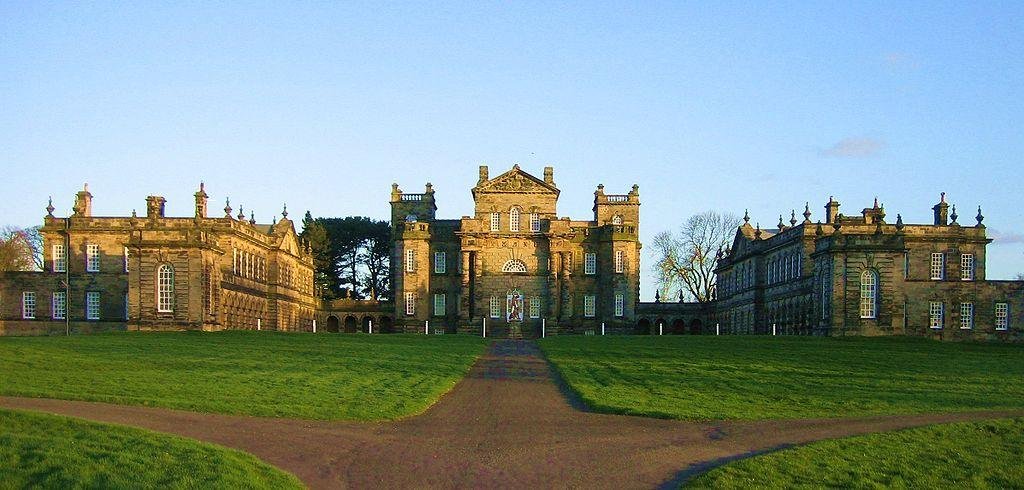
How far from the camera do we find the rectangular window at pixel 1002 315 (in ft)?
214

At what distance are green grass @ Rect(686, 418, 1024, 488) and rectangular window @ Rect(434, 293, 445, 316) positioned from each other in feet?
198

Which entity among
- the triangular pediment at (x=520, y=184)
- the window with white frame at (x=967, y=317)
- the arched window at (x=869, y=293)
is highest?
the triangular pediment at (x=520, y=184)

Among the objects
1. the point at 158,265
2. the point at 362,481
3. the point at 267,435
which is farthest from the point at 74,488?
the point at 158,265

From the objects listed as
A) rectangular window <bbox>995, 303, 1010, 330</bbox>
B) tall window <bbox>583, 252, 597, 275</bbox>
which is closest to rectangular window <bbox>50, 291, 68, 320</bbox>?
tall window <bbox>583, 252, 597, 275</bbox>

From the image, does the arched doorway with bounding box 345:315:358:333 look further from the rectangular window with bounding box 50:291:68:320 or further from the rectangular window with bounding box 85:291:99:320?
the rectangular window with bounding box 50:291:68:320

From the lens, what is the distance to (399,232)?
3159 inches

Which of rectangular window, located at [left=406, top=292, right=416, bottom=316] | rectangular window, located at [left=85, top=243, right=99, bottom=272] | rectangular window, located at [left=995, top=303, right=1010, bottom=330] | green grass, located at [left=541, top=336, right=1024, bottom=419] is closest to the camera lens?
green grass, located at [left=541, top=336, right=1024, bottom=419]

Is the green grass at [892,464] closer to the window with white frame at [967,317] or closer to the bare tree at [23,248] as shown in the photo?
the window with white frame at [967,317]

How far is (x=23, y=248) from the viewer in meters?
91.1

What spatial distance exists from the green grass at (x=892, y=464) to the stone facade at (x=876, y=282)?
120ft

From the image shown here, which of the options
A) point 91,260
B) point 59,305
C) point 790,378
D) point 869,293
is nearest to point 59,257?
point 91,260

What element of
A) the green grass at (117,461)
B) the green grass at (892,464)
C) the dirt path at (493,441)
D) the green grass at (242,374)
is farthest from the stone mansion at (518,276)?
the green grass at (117,461)

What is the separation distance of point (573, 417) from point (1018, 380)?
54.7 ft

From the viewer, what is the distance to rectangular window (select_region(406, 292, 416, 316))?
7706cm
